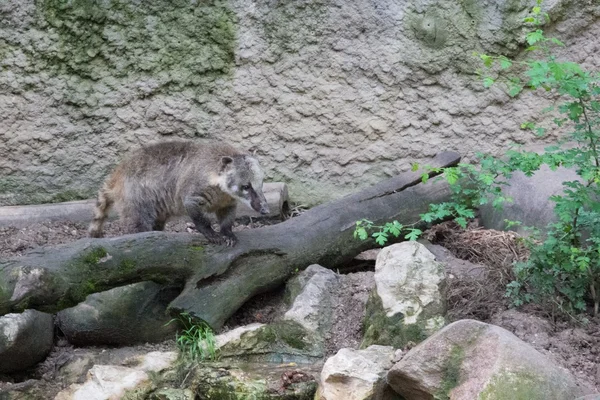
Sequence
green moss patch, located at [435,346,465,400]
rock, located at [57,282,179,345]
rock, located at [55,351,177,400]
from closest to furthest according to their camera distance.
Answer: green moss patch, located at [435,346,465,400], rock, located at [55,351,177,400], rock, located at [57,282,179,345]

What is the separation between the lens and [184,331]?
5629 millimetres

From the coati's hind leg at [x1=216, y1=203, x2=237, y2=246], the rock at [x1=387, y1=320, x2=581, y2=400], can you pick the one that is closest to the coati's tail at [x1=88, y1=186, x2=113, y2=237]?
the coati's hind leg at [x1=216, y1=203, x2=237, y2=246]

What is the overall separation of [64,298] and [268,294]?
174 centimetres

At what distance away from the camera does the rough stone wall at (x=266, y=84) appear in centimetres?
738

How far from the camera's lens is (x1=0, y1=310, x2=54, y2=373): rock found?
5281 mm

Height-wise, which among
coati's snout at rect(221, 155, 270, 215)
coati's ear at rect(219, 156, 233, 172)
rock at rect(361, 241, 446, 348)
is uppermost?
coati's ear at rect(219, 156, 233, 172)

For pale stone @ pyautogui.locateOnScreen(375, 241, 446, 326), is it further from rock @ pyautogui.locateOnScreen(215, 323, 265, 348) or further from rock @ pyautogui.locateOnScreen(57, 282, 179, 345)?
rock @ pyautogui.locateOnScreen(57, 282, 179, 345)

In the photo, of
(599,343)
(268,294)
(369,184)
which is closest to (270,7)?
(369,184)

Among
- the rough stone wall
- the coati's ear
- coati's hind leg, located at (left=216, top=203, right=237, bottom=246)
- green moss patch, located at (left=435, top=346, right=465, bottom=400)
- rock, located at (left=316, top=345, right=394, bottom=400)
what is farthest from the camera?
the rough stone wall

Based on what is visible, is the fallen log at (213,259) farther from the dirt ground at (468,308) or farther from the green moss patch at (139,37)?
the green moss patch at (139,37)

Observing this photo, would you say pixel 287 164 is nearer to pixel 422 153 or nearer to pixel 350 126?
pixel 350 126

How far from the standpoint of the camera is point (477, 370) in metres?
4.38

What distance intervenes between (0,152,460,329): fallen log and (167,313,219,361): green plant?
0.22 feet

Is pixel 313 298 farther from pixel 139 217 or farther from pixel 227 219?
pixel 139 217
